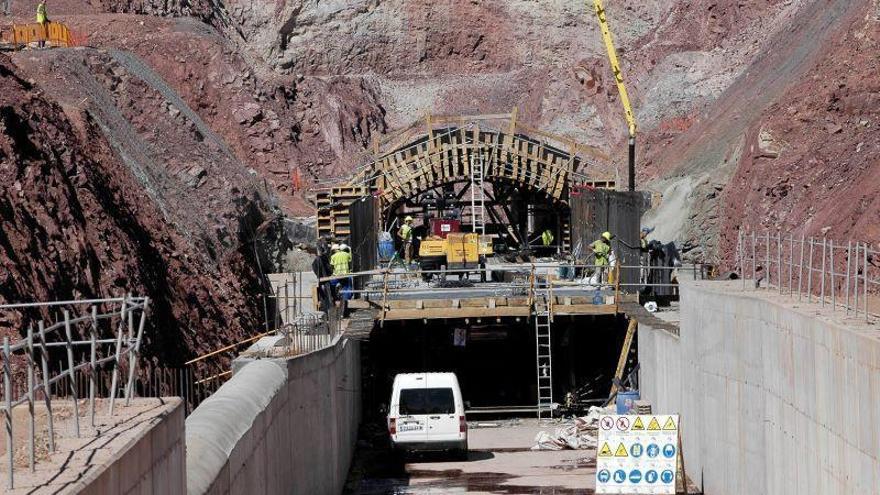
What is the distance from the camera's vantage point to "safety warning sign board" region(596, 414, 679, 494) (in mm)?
24516

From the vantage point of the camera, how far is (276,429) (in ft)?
61.6

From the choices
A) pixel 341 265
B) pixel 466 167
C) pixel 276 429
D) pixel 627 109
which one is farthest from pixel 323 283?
pixel 466 167

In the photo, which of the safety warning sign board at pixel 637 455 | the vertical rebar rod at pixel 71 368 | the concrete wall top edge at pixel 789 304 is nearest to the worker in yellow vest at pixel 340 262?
the concrete wall top edge at pixel 789 304

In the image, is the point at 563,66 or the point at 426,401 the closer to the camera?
the point at 426,401

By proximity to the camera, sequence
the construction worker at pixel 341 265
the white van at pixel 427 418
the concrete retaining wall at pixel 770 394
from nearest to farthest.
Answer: the concrete retaining wall at pixel 770 394
the white van at pixel 427 418
the construction worker at pixel 341 265

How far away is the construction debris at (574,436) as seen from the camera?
34344mm

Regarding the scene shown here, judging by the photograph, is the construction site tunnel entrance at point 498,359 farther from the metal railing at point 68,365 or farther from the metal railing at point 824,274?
the metal railing at point 68,365

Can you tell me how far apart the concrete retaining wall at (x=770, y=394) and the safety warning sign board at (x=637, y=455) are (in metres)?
1.13

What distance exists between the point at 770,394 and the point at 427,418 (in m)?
10.9

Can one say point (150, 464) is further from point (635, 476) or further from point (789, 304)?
point (635, 476)

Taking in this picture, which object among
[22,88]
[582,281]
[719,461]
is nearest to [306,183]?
[582,281]

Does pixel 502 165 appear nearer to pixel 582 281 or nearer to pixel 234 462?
pixel 582 281

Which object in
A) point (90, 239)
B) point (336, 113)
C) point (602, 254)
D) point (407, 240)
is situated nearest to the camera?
point (90, 239)

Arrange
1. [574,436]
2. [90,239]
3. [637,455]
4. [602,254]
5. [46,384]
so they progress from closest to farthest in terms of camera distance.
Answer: [46,384] → [637,455] → [90,239] → [574,436] → [602,254]
